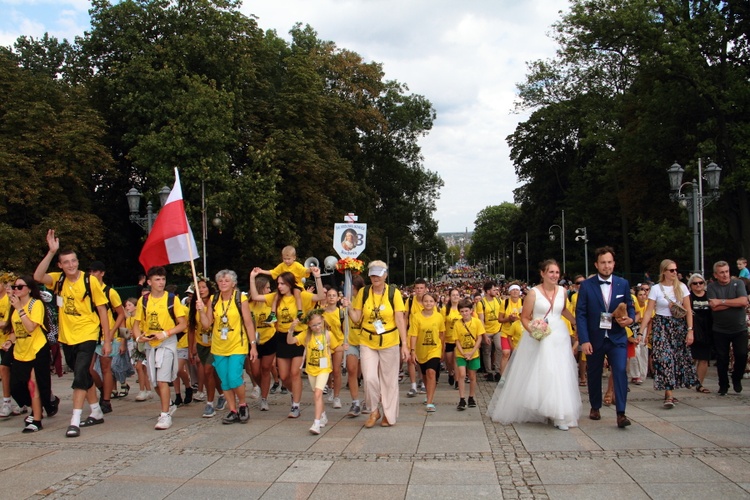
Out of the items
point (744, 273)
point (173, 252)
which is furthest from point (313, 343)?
point (744, 273)

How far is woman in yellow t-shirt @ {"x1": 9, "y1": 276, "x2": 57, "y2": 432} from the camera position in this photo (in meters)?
8.13

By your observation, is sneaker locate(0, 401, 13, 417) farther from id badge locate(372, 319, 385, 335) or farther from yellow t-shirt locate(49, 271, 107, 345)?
id badge locate(372, 319, 385, 335)

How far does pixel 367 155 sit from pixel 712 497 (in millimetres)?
42725

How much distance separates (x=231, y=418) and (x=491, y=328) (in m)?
5.99

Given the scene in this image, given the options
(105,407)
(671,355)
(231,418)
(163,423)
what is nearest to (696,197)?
(671,355)

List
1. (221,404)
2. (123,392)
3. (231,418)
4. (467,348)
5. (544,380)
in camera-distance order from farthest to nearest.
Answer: (123,392), (467,348), (221,404), (231,418), (544,380)

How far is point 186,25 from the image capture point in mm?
30031

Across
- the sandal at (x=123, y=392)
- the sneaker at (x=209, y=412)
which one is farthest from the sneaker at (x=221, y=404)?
the sandal at (x=123, y=392)

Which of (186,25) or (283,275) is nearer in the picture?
(283,275)

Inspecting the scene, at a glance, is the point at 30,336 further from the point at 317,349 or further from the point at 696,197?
the point at 696,197

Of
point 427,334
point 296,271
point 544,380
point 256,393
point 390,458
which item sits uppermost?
point 296,271

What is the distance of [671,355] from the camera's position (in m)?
9.06

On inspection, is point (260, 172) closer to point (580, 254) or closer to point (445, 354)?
point (445, 354)

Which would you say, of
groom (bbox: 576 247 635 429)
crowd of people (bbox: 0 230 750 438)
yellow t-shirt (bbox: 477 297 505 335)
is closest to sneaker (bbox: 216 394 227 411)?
crowd of people (bbox: 0 230 750 438)
